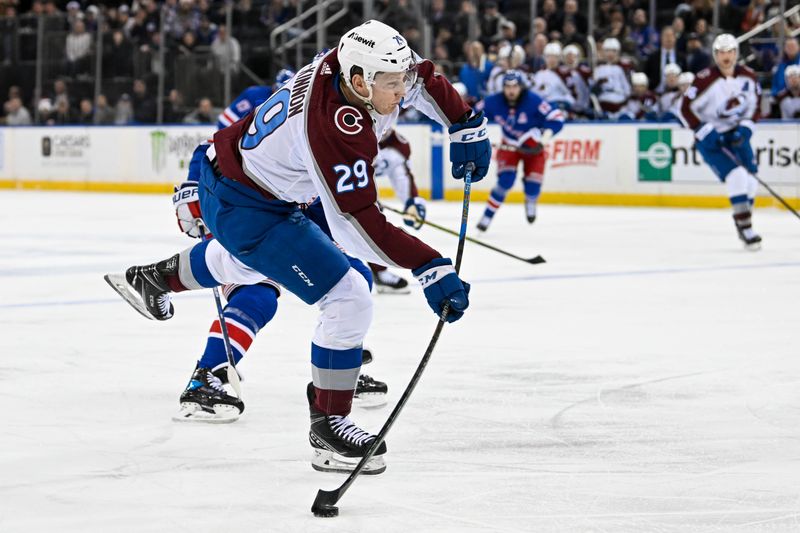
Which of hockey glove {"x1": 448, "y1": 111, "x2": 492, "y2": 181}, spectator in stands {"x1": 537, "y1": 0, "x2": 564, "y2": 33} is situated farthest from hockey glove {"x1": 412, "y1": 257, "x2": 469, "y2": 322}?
spectator in stands {"x1": 537, "y1": 0, "x2": 564, "y2": 33}

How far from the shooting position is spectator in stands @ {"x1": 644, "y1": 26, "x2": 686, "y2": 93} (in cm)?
1471

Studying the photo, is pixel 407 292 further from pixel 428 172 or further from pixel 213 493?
pixel 428 172

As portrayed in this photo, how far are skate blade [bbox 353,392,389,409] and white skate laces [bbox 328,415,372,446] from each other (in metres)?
0.77

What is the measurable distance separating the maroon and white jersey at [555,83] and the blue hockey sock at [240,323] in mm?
11237

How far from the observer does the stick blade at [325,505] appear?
9.71 ft

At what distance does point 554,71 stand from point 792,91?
8.67 feet

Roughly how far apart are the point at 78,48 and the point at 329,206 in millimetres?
16633

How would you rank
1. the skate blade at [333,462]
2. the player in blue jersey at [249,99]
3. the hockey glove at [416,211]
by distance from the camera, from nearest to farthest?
the skate blade at [333,462] < the player in blue jersey at [249,99] < the hockey glove at [416,211]

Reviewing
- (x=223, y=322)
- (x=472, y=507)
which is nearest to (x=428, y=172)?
→ (x=223, y=322)

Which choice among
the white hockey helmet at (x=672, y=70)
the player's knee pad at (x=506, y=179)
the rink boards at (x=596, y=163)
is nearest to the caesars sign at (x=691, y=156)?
the rink boards at (x=596, y=163)

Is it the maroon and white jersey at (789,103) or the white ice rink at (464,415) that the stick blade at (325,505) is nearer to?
the white ice rink at (464,415)

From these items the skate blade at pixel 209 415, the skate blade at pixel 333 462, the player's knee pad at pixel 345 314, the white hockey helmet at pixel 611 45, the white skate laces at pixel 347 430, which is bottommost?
the skate blade at pixel 209 415

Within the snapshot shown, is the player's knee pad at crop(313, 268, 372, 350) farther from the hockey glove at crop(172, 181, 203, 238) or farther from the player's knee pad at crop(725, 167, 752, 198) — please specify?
the player's knee pad at crop(725, 167, 752, 198)

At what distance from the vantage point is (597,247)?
10.3 meters
